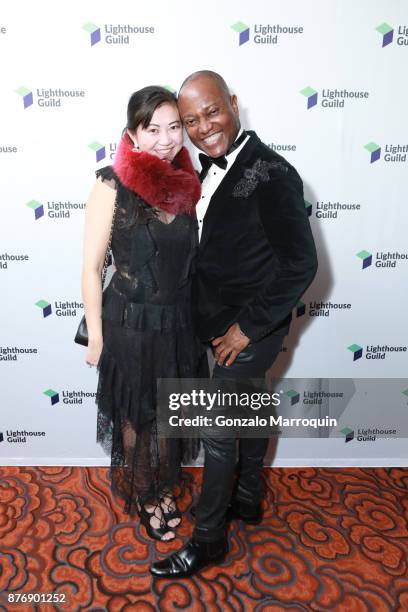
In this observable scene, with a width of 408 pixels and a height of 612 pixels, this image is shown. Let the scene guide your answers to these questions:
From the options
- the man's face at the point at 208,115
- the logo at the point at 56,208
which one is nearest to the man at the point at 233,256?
the man's face at the point at 208,115

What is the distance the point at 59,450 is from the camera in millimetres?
2670

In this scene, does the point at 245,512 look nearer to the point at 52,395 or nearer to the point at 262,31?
the point at 52,395

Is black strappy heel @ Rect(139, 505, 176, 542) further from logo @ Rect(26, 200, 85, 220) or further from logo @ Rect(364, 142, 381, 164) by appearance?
logo @ Rect(364, 142, 381, 164)

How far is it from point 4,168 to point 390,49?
1.81m

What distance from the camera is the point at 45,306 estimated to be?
2.40 metres

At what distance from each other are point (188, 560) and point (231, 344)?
93cm

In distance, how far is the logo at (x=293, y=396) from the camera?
260 cm

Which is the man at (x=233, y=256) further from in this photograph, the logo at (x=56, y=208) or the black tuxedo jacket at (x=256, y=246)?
the logo at (x=56, y=208)

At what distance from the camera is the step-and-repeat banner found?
79.1 inches

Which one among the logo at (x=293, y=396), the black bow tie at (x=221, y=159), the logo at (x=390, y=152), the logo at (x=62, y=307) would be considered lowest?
the logo at (x=293, y=396)

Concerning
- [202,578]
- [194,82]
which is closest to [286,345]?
[202,578]

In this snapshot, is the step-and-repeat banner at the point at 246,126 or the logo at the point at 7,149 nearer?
the step-and-repeat banner at the point at 246,126

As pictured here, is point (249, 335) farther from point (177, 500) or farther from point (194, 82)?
point (177, 500)

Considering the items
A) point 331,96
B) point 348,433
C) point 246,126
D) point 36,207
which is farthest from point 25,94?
point 348,433
